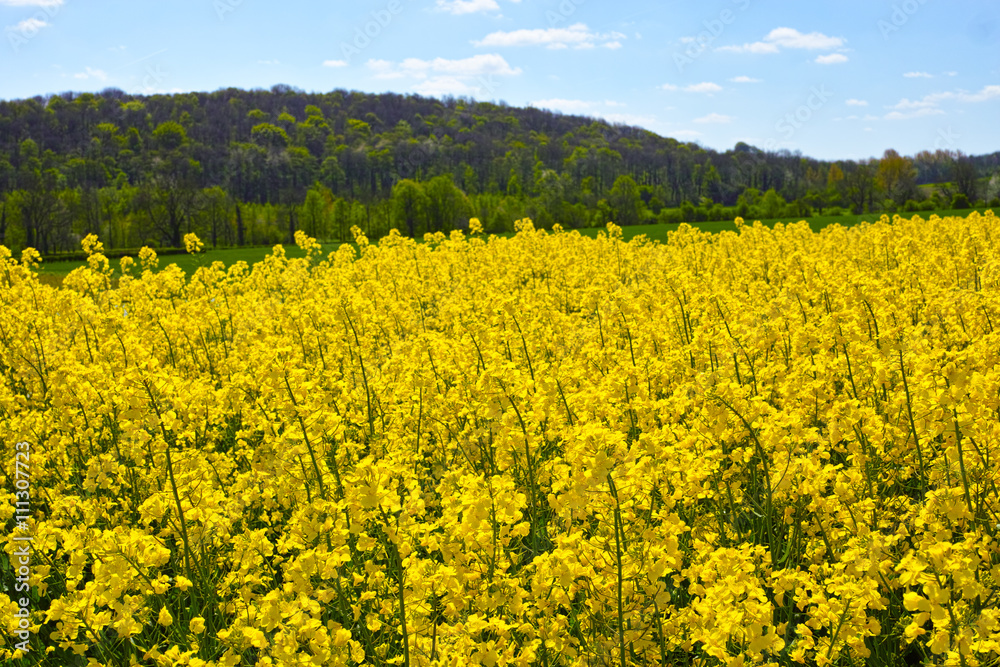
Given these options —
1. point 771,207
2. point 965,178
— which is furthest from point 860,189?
point 771,207

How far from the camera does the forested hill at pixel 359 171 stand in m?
65.5

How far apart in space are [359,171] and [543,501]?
120 metres

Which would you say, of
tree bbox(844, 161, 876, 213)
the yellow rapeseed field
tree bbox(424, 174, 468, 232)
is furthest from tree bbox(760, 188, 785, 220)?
the yellow rapeseed field

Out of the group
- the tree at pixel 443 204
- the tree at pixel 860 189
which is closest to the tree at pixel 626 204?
the tree at pixel 443 204

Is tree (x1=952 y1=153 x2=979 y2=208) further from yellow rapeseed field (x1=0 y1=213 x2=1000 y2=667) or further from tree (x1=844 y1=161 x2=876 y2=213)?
yellow rapeseed field (x1=0 y1=213 x2=1000 y2=667)

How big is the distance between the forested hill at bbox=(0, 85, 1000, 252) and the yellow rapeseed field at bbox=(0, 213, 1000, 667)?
54.9 meters

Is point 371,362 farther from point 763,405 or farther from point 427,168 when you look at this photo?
point 427,168

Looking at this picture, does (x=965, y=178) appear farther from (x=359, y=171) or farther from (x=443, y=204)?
(x=359, y=171)

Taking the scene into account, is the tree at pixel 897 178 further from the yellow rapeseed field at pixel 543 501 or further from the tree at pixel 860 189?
the yellow rapeseed field at pixel 543 501

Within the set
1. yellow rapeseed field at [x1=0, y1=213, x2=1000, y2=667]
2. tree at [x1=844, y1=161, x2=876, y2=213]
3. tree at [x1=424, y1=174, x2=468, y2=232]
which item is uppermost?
tree at [x1=844, y1=161, x2=876, y2=213]

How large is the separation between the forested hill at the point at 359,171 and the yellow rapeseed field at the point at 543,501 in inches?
2161

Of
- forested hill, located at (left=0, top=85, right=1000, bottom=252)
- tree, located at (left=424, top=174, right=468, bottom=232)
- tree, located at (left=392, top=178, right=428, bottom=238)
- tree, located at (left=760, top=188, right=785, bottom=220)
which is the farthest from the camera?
forested hill, located at (left=0, top=85, right=1000, bottom=252)

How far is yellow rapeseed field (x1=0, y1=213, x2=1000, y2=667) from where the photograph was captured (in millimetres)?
2787

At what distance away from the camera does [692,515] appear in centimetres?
424
